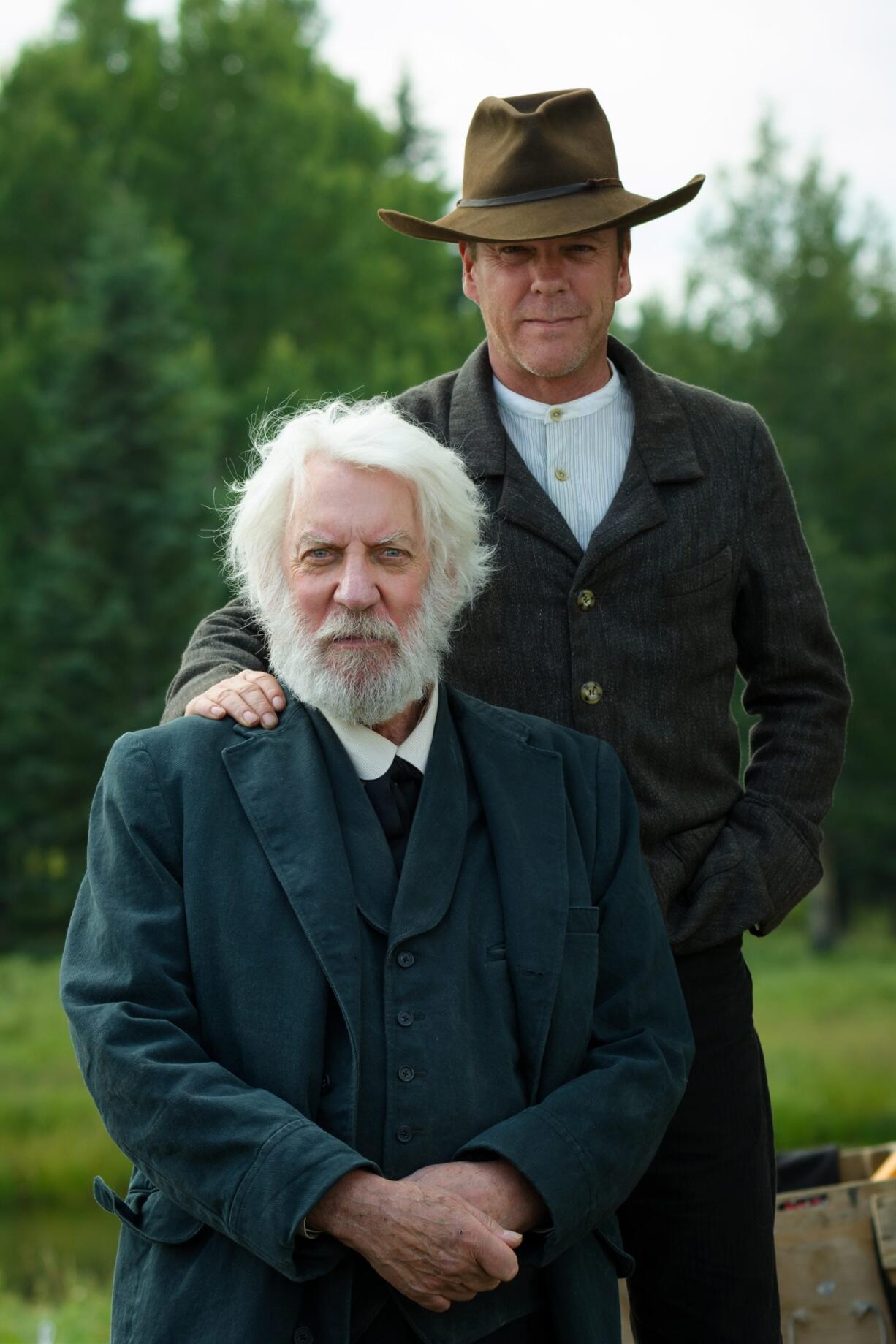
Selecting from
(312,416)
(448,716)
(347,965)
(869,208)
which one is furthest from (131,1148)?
(869,208)

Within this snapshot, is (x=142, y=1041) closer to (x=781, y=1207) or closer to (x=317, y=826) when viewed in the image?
(x=317, y=826)

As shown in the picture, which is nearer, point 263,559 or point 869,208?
point 263,559

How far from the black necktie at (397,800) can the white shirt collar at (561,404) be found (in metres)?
0.83

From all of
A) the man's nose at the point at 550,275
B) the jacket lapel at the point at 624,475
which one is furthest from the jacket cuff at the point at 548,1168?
the man's nose at the point at 550,275

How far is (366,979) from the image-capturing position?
7.12 feet

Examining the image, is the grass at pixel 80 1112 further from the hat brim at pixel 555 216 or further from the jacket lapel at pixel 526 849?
the hat brim at pixel 555 216

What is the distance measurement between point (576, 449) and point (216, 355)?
19.0m

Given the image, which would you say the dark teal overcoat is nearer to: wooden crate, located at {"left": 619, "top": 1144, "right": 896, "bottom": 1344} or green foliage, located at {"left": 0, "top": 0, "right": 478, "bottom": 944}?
wooden crate, located at {"left": 619, "top": 1144, "right": 896, "bottom": 1344}

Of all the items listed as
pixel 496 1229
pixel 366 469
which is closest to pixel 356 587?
pixel 366 469

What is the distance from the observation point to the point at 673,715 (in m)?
2.75

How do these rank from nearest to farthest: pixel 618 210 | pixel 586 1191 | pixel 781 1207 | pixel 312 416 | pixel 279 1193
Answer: pixel 279 1193, pixel 586 1191, pixel 312 416, pixel 618 210, pixel 781 1207

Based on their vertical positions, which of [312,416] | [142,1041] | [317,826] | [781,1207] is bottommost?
[781,1207]

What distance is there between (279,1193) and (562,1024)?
483mm

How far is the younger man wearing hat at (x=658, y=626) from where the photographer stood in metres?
2.71
